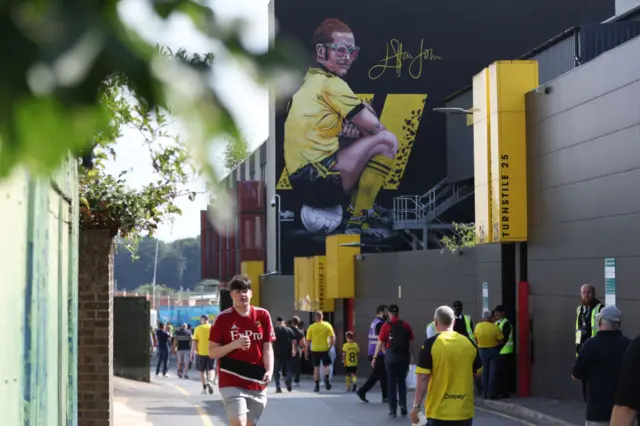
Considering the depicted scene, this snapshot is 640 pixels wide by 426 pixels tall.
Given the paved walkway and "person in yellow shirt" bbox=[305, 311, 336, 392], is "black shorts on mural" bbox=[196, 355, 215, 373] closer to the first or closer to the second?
"person in yellow shirt" bbox=[305, 311, 336, 392]

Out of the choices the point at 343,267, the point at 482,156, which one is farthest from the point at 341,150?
the point at 482,156

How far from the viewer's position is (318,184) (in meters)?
54.5

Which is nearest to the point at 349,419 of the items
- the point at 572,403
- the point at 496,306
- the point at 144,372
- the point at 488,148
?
the point at 572,403

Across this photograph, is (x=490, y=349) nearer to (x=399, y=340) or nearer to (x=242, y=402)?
(x=399, y=340)

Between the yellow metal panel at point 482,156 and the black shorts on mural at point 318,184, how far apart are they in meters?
29.8

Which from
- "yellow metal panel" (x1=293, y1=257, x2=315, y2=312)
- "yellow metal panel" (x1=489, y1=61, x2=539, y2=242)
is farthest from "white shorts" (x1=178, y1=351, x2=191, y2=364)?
"yellow metal panel" (x1=489, y1=61, x2=539, y2=242)

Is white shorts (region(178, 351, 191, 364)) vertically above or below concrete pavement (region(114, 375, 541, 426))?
below

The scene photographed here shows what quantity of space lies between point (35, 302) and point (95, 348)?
21.0 feet

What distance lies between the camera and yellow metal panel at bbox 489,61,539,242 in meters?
22.7

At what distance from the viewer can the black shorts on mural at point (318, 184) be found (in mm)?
54188

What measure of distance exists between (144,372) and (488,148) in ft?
37.3

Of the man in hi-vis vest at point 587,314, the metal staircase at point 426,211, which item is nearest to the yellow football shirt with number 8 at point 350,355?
the man in hi-vis vest at point 587,314

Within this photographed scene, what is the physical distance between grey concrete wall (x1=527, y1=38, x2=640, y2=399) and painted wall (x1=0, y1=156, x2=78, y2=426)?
11235 millimetres
